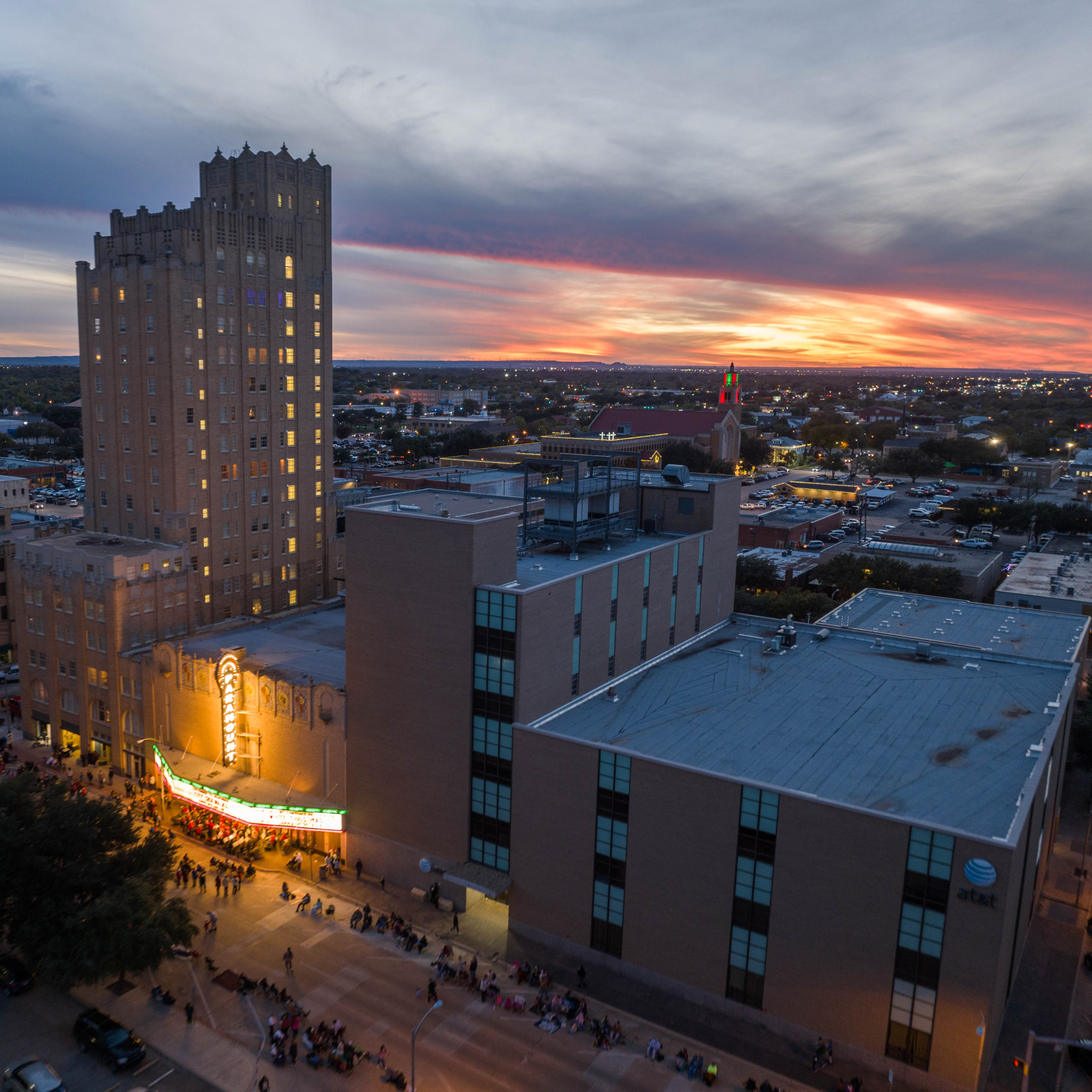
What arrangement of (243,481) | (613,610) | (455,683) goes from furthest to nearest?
(243,481)
(613,610)
(455,683)

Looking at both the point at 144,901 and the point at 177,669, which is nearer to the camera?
the point at 144,901

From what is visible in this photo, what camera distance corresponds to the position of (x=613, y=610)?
51.3 m

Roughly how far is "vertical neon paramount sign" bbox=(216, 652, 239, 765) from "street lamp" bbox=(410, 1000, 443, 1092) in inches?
969

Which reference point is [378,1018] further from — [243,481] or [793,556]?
[793,556]

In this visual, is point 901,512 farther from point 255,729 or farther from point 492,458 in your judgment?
point 255,729

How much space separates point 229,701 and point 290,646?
303 inches

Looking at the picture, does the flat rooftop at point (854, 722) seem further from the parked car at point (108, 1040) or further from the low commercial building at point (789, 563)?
the low commercial building at point (789, 563)

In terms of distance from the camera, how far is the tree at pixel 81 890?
121 ft

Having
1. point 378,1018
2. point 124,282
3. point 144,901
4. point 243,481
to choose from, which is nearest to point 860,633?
point 378,1018

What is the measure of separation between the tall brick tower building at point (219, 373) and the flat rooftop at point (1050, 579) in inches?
2770

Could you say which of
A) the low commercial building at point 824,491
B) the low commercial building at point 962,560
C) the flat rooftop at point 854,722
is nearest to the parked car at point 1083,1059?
the flat rooftop at point 854,722

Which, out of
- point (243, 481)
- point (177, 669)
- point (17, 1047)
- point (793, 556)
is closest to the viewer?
point (17, 1047)

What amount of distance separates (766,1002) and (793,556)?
8294 centimetres

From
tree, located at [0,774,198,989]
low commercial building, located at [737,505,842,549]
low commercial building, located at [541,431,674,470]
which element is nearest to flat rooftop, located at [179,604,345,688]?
tree, located at [0,774,198,989]
